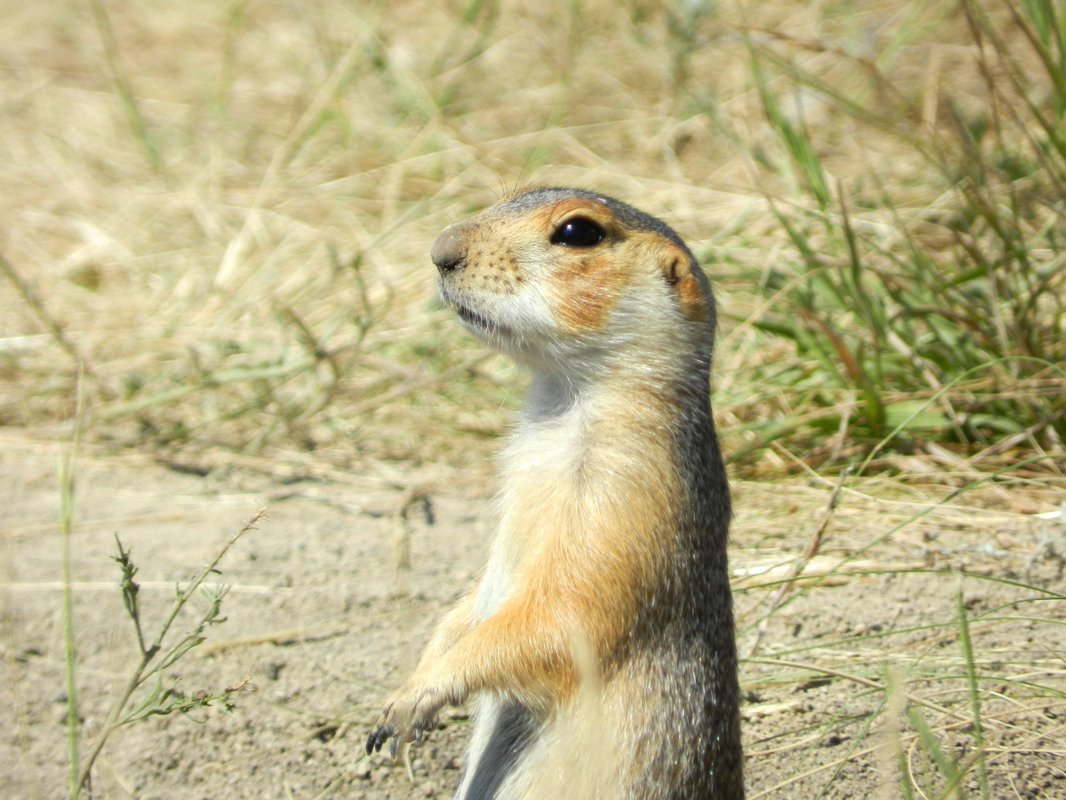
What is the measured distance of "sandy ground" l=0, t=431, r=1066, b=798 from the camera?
126 inches

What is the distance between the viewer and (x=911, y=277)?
4.66 meters

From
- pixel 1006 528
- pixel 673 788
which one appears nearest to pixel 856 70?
pixel 1006 528

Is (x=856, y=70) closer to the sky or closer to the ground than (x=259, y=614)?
closer to the sky

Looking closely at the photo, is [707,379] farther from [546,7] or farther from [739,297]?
[546,7]

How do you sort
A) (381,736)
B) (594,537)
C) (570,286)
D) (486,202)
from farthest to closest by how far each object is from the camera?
(486,202)
(570,286)
(381,736)
(594,537)

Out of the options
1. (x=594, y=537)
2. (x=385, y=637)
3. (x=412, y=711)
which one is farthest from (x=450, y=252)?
(x=385, y=637)

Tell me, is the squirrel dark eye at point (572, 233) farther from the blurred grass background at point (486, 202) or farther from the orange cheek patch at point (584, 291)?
the blurred grass background at point (486, 202)

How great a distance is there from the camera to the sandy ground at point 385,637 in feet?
10.5

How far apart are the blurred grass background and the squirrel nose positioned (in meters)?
1.58

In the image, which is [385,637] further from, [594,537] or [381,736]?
[594,537]

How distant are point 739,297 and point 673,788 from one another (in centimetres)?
331

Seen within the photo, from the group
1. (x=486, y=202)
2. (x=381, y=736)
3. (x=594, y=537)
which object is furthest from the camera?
(x=486, y=202)

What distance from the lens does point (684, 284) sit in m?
2.99

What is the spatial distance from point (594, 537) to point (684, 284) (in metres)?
0.70
